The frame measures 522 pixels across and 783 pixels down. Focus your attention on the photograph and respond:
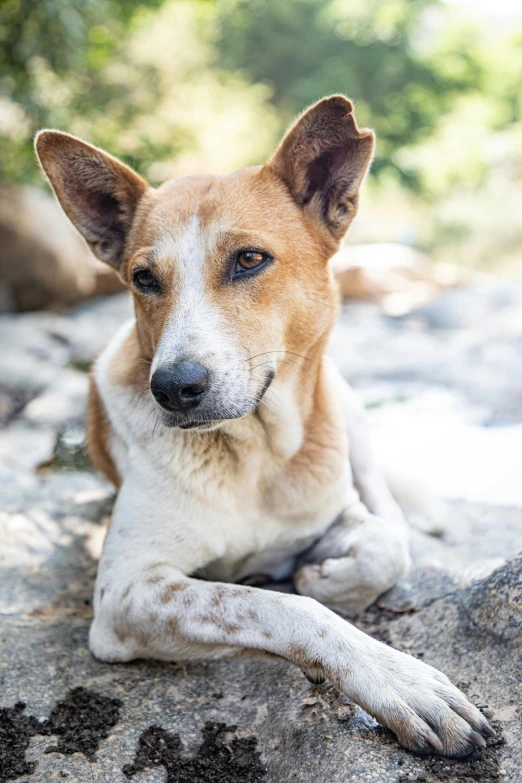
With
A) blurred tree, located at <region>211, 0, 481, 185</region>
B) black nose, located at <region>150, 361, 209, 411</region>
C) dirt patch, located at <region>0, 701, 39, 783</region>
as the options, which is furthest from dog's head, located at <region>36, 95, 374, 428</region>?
blurred tree, located at <region>211, 0, 481, 185</region>

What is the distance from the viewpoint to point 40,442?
5316 millimetres

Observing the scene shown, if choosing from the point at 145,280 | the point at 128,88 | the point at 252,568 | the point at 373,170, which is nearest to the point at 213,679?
the point at 252,568

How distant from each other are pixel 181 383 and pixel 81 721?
46.8 inches

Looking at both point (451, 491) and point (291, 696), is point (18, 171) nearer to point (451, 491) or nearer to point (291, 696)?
point (451, 491)

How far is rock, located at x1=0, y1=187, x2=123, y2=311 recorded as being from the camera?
9.30 metres

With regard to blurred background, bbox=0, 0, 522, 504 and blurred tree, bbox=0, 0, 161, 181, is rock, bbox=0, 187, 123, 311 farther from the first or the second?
blurred tree, bbox=0, 0, 161, 181

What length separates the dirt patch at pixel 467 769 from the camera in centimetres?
199

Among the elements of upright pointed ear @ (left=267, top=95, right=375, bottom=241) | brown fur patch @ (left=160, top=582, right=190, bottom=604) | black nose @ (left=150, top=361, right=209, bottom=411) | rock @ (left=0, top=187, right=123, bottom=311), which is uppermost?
upright pointed ear @ (left=267, top=95, right=375, bottom=241)

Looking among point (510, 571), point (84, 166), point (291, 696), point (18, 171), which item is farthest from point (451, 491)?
point (18, 171)

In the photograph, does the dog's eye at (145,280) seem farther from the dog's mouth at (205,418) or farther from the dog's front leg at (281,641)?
the dog's front leg at (281,641)

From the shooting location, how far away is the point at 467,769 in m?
2.03

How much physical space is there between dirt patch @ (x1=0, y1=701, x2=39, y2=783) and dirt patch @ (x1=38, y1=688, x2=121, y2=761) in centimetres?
5

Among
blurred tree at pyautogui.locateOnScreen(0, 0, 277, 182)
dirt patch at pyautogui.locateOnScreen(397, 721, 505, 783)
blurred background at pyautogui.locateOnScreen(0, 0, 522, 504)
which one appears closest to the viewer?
dirt patch at pyautogui.locateOnScreen(397, 721, 505, 783)

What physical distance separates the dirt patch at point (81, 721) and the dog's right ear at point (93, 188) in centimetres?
195
